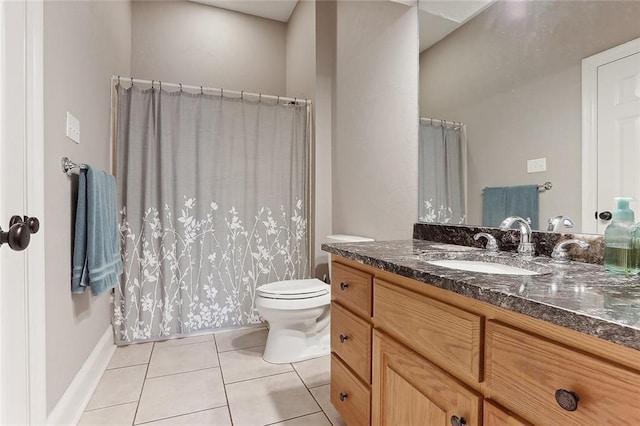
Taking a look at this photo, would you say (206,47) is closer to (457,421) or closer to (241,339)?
(241,339)

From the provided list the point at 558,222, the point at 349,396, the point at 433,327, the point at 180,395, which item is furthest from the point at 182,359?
the point at 558,222

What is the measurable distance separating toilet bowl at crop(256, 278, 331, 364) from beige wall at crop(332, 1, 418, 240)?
61 cm

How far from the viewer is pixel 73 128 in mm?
1437

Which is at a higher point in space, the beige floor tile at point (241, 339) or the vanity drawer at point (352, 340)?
the vanity drawer at point (352, 340)

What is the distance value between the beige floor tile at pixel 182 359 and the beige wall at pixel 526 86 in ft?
5.84

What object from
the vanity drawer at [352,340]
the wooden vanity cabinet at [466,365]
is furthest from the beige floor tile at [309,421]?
the vanity drawer at [352,340]

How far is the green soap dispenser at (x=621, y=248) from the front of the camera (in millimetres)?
784

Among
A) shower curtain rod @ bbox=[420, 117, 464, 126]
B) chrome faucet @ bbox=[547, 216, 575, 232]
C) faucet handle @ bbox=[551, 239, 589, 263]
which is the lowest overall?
faucet handle @ bbox=[551, 239, 589, 263]

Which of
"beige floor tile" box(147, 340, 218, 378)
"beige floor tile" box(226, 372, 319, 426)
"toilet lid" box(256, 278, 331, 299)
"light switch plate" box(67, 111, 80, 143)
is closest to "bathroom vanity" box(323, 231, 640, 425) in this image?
"beige floor tile" box(226, 372, 319, 426)

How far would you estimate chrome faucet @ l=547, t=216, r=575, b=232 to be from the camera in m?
1.05

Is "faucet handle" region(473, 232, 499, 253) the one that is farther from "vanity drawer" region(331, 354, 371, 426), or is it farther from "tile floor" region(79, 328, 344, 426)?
"tile floor" region(79, 328, 344, 426)

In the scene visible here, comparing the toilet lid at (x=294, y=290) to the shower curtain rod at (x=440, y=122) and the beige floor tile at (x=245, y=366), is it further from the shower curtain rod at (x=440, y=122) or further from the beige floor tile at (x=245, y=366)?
the shower curtain rod at (x=440, y=122)

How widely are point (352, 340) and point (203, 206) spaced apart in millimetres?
1605

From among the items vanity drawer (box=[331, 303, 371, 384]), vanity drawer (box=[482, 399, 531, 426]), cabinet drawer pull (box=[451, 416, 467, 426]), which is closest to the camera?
vanity drawer (box=[482, 399, 531, 426])
